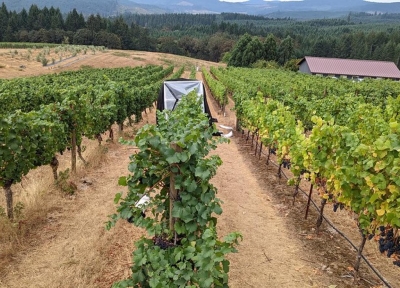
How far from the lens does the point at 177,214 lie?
3553 mm

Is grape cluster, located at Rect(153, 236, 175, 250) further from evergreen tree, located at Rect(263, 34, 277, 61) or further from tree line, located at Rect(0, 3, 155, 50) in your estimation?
tree line, located at Rect(0, 3, 155, 50)

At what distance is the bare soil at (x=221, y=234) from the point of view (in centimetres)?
545

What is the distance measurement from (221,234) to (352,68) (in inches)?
2386

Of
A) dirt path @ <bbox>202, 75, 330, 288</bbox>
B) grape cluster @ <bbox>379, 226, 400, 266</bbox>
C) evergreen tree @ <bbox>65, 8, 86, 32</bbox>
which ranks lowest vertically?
dirt path @ <bbox>202, 75, 330, 288</bbox>

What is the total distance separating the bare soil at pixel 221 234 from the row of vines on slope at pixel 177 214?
1971 mm

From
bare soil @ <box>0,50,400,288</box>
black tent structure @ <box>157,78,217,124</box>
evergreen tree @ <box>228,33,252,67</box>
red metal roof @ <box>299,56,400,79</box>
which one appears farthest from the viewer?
evergreen tree @ <box>228,33,252,67</box>

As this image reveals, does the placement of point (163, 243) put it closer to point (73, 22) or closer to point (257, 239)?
point (257, 239)

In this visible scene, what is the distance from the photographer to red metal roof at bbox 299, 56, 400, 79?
58375 millimetres

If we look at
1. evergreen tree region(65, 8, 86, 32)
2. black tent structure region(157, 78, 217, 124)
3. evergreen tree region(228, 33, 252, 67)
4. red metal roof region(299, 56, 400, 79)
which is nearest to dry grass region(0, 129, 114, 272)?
black tent structure region(157, 78, 217, 124)

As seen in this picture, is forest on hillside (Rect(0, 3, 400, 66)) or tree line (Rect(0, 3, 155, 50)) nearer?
forest on hillside (Rect(0, 3, 400, 66))

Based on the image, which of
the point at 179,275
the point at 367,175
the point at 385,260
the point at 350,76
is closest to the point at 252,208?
the point at 385,260

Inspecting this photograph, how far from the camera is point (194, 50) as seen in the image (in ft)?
299

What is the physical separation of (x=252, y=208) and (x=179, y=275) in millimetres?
5092

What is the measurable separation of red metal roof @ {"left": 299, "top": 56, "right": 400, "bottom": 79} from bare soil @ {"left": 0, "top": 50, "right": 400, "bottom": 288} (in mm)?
54172
